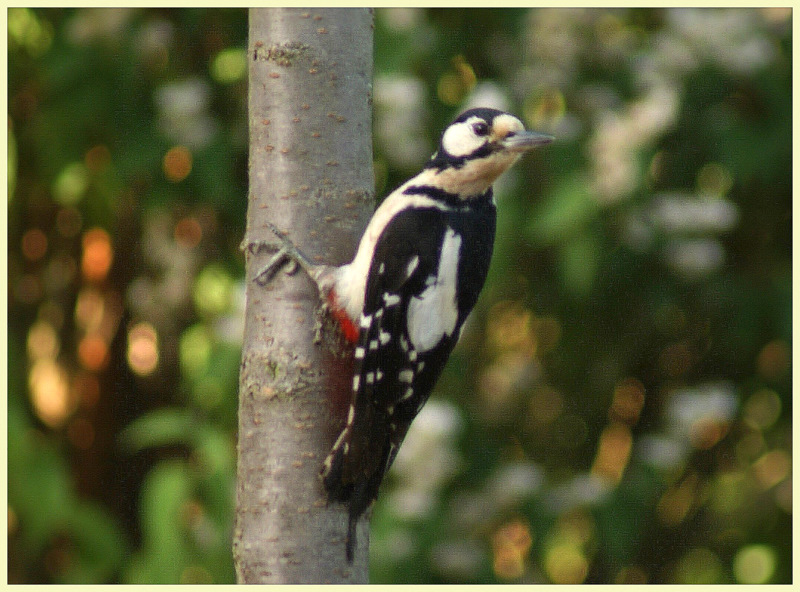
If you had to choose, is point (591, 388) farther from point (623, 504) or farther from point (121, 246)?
point (121, 246)

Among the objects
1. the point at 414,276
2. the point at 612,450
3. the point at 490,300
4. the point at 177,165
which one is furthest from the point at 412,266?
the point at 612,450

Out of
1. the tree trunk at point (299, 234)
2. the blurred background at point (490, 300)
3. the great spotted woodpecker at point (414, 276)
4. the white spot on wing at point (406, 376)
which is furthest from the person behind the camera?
the blurred background at point (490, 300)

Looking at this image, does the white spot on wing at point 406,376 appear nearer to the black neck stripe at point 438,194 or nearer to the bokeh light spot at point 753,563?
the black neck stripe at point 438,194

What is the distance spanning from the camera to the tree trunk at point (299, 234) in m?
1.27

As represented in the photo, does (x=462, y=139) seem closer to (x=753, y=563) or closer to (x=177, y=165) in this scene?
(x=177, y=165)

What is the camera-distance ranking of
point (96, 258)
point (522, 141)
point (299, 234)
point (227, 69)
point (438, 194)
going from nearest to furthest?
point (299, 234) < point (522, 141) < point (438, 194) < point (227, 69) < point (96, 258)

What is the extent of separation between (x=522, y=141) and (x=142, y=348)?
1.96 m

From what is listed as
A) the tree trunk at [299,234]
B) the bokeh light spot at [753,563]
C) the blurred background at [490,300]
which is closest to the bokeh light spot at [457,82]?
the blurred background at [490,300]

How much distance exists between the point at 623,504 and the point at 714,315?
0.64 meters

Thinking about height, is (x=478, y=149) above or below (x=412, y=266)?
above

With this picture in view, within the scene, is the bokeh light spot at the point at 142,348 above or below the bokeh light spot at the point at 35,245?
below

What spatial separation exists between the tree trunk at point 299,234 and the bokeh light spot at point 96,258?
5.97ft

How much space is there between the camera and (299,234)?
1345 millimetres

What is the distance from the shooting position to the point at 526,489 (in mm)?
2549
